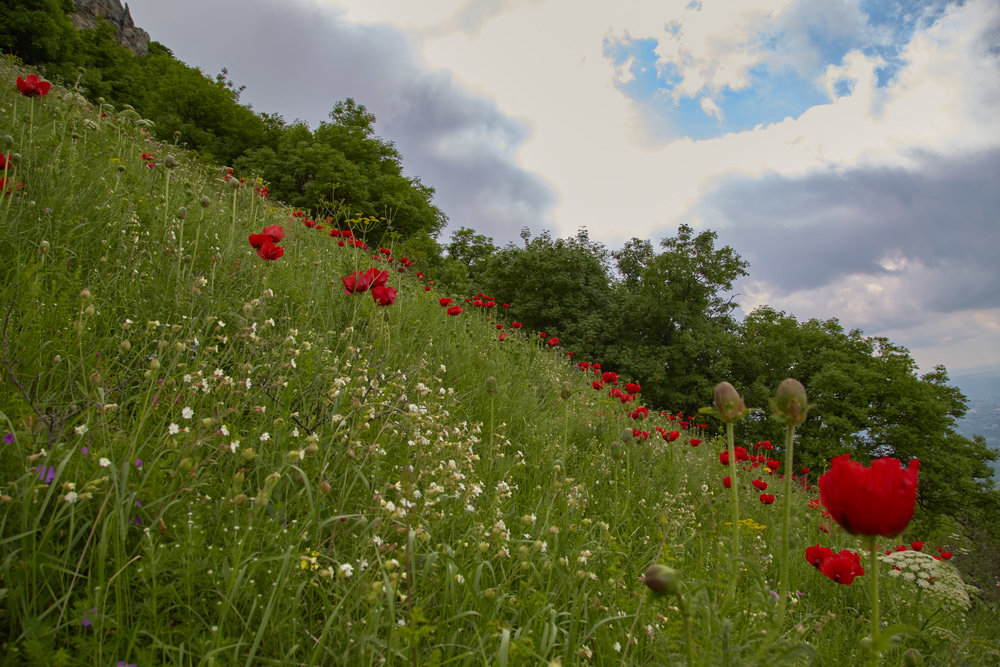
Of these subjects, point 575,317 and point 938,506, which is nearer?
point 938,506

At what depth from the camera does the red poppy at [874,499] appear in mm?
902

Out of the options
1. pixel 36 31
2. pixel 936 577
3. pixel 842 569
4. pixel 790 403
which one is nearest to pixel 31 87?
pixel 790 403

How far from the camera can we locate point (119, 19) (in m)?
44.9

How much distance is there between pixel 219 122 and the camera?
98.4 feet

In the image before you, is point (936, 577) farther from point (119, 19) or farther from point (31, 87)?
point (119, 19)

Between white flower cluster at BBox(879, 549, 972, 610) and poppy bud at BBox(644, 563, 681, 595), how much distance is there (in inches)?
110

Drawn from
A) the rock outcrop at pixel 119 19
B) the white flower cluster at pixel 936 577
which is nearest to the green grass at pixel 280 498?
the white flower cluster at pixel 936 577

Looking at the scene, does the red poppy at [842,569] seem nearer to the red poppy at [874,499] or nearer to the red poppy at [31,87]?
the red poppy at [874,499]

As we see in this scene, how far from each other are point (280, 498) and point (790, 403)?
1691mm

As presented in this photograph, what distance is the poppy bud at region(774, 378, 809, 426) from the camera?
1.07m

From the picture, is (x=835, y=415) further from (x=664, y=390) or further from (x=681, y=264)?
(x=681, y=264)

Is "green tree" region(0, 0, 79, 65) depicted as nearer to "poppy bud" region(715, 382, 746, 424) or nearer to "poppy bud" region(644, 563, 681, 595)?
"poppy bud" region(715, 382, 746, 424)

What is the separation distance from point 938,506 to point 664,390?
12.4 meters

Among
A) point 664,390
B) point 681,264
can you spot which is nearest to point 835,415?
point 664,390
